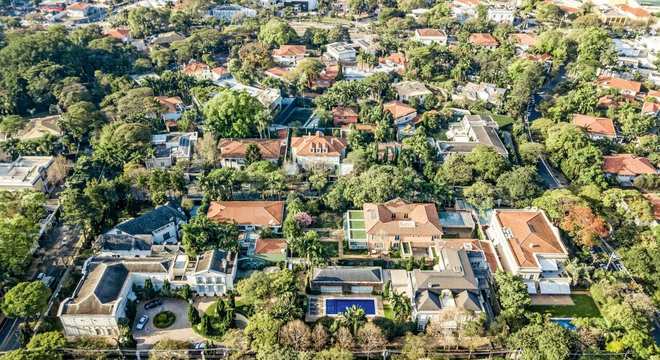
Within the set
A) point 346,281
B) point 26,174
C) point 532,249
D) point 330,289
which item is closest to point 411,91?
point 532,249

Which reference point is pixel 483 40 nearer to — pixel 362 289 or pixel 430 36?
pixel 430 36

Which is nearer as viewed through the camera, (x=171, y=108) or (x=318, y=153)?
(x=318, y=153)

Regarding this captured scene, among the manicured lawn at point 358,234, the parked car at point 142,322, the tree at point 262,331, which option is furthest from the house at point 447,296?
the parked car at point 142,322

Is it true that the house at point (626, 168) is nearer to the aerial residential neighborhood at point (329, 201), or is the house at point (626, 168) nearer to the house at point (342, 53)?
the aerial residential neighborhood at point (329, 201)

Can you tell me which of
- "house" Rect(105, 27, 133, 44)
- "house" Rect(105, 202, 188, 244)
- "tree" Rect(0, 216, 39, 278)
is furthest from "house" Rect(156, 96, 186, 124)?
"house" Rect(105, 27, 133, 44)

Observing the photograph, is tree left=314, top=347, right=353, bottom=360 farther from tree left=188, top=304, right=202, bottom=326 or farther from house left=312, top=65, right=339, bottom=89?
house left=312, top=65, right=339, bottom=89

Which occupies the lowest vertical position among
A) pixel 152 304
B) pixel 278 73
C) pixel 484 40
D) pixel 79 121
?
pixel 152 304
